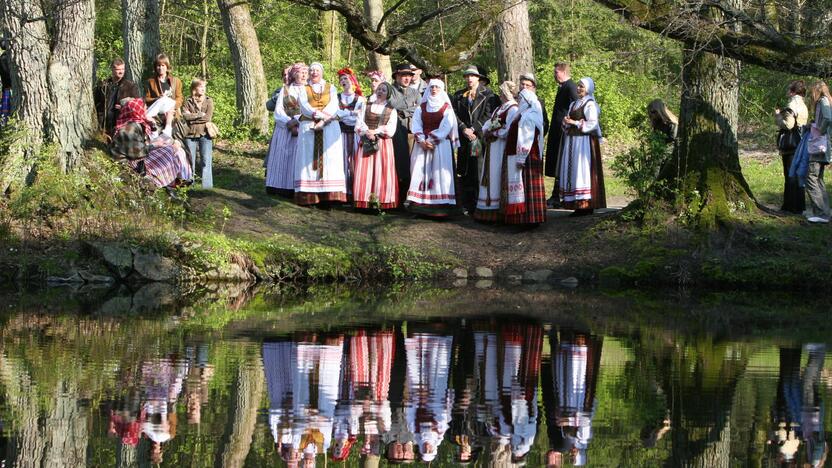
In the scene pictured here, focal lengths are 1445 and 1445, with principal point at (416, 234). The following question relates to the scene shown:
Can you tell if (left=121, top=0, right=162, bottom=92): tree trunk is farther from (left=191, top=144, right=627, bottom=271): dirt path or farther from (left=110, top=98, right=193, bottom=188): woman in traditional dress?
(left=191, top=144, right=627, bottom=271): dirt path

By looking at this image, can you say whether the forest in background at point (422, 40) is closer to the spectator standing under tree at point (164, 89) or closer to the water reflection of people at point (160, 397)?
the spectator standing under tree at point (164, 89)

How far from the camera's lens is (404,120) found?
17.9 m

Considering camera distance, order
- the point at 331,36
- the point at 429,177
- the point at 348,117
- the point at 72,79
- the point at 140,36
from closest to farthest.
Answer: the point at 72,79
the point at 429,177
the point at 348,117
the point at 140,36
the point at 331,36

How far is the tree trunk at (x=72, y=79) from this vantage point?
1609 centimetres

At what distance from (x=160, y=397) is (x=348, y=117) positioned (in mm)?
10034

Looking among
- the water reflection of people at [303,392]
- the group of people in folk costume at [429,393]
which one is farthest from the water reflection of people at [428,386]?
the water reflection of people at [303,392]

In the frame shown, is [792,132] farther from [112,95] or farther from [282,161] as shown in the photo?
[112,95]

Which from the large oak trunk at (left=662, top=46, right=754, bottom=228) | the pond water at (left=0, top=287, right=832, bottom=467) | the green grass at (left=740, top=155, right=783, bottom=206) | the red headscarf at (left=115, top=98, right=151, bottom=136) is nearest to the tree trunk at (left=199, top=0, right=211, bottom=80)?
the green grass at (left=740, top=155, right=783, bottom=206)

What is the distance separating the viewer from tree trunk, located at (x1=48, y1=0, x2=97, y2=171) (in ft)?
52.8

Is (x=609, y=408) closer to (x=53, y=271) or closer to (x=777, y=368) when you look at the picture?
(x=777, y=368)

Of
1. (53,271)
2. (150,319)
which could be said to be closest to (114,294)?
(53,271)

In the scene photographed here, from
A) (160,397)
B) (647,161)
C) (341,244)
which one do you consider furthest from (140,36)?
(160,397)

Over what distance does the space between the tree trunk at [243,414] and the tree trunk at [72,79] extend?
7627mm

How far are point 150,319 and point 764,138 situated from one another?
1709 cm
